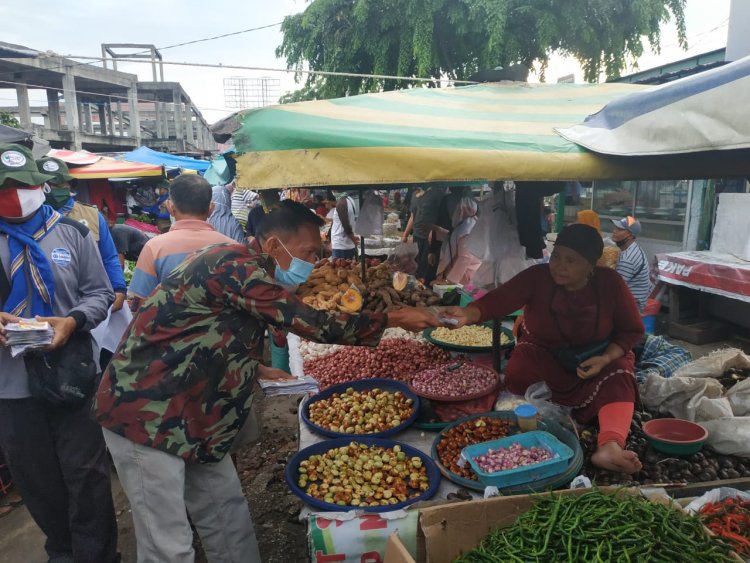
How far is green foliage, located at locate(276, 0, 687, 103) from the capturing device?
9.98 m

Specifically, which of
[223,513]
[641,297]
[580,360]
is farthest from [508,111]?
[641,297]

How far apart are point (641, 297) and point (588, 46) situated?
23.7 ft

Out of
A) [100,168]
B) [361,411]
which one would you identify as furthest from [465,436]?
[100,168]

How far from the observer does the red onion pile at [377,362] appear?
3.66 metres

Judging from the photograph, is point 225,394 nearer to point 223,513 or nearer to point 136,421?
point 136,421

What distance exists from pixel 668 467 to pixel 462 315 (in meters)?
1.34

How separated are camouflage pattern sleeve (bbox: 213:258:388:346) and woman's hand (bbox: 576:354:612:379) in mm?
1554

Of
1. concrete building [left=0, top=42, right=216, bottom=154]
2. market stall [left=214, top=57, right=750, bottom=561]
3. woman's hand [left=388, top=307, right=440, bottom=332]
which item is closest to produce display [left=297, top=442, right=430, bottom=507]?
market stall [left=214, top=57, right=750, bottom=561]

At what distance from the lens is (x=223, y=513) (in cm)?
230

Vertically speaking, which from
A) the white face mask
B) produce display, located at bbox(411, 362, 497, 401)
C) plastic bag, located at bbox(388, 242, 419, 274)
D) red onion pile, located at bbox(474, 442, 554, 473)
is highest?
the white face mask

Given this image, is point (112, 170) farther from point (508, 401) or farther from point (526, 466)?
point (526, 466)

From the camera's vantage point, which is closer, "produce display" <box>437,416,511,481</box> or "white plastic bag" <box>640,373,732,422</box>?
"produce display" <box>437,416,511,481</box>

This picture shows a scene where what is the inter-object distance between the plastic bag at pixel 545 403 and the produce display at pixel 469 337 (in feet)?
3.00

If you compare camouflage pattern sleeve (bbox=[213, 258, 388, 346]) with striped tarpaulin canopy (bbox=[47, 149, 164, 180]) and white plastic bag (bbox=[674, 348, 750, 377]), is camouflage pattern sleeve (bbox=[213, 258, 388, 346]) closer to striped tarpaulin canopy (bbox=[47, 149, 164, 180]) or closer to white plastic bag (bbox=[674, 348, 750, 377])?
white plastic bag (bbox=[674, 348, 750, 377])
